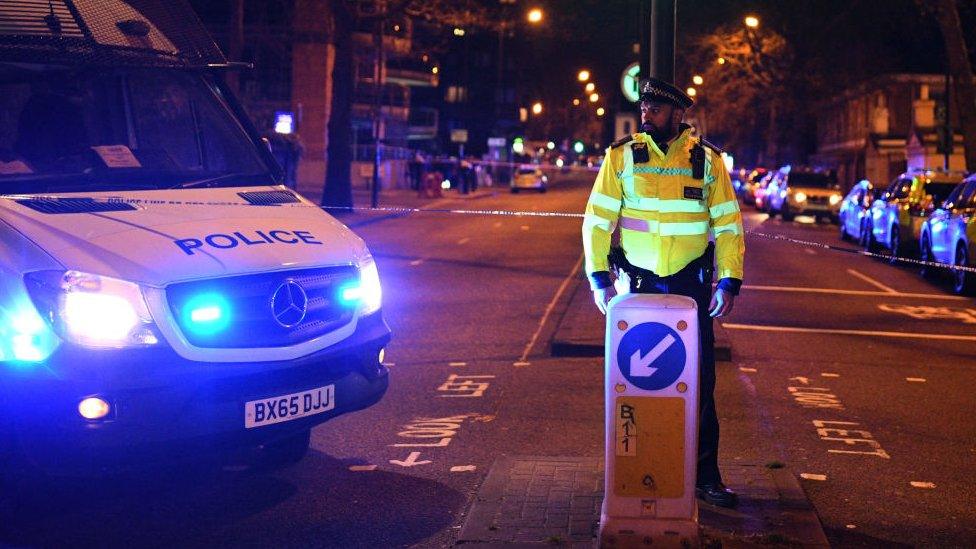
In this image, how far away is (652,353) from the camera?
5008 mm

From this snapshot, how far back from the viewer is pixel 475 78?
136 meters

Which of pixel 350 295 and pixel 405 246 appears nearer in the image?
pixel 350 295

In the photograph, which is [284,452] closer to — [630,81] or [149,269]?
[149,269]

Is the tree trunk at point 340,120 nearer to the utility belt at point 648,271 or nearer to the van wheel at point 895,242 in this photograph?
the van wheel at point 895,242

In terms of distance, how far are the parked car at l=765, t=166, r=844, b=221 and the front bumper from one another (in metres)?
36.2

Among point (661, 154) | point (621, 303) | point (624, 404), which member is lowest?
point (624, 404)

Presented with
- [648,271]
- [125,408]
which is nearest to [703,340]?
[648,271]

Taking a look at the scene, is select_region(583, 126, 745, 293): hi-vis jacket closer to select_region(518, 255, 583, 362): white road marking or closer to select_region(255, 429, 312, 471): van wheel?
select_region(255, 429, 312, 471): van wheel

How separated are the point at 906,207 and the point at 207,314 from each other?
19.7 metres

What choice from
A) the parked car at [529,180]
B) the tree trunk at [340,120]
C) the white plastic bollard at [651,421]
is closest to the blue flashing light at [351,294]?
the white plastic bollard at [651,421]

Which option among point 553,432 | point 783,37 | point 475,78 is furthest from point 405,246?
point 475,78

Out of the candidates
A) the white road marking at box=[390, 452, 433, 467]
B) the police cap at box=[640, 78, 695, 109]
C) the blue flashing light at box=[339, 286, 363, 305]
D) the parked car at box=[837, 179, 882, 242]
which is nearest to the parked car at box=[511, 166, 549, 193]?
the parked car at box=[837, 179, 882, 242]

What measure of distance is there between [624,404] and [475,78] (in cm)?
13205

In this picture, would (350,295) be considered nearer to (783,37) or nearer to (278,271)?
(278,271)
